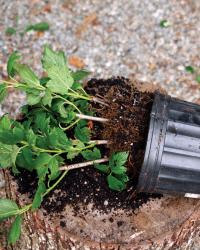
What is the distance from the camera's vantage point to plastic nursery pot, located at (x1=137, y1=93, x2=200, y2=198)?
1.79 metres

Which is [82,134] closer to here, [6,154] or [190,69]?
[6,154]

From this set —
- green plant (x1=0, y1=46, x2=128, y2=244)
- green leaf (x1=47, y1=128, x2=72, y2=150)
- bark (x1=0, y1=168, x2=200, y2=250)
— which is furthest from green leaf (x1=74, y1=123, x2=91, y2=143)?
bark (x1=0, y1=168, x2=200, y2=250)

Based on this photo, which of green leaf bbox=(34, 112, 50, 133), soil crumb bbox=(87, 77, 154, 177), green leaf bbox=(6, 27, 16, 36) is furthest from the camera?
green leaf bbox=(6, 27, 16, 36)

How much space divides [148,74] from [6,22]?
1197mm

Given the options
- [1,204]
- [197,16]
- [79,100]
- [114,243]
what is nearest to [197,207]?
[114,243]

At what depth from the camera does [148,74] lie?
352 centimetres

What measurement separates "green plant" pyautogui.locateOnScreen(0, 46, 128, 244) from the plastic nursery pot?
4.0 inches

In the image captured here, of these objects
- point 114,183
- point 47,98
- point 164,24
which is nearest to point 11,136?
point 47,98

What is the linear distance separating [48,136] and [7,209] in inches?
12.9

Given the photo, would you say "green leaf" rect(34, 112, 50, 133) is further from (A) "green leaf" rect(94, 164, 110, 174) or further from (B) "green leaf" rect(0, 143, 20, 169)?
(A) "green leaf" rect(94, 164, 110, 174)

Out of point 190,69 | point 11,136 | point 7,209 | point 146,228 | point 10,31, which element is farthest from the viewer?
point 10,31

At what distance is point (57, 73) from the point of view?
1.77 meters

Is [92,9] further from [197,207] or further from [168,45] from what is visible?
[197,207]

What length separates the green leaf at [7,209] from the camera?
5.82 ft
